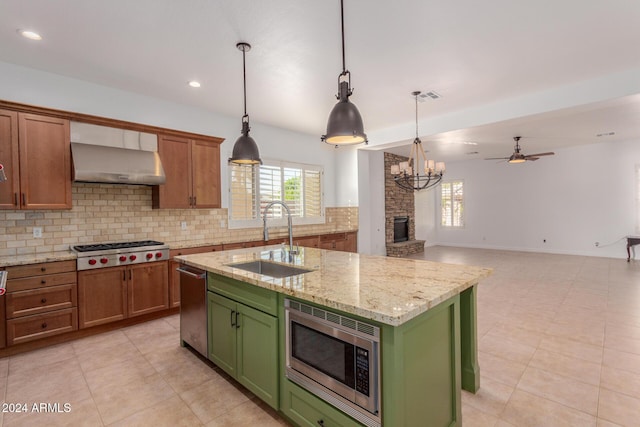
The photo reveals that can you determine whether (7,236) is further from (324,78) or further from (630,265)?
(630,265)

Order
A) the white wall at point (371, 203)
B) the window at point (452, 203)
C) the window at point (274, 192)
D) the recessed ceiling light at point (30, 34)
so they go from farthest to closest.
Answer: the window at point (452, 203) → the white wall at point (371, 203) → the window at point (274, 192) → the recessed ceiling light at point (30, 34)

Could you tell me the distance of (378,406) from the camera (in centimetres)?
144

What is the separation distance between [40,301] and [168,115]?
2722 millimetres

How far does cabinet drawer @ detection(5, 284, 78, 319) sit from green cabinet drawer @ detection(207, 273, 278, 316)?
181 centimetres

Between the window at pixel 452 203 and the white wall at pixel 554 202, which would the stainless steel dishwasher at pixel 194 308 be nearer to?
the white wall at pixel 554 202

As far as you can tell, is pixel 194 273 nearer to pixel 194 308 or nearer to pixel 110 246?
pixel 194 308

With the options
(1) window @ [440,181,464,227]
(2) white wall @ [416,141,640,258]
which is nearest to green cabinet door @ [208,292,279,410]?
(2) white wall @ [416,141,640,258]

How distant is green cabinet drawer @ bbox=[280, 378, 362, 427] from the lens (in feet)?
5.32

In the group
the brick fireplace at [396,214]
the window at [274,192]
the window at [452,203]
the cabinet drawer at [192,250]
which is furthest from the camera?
the window at [452,203]

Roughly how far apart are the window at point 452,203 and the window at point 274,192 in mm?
5909

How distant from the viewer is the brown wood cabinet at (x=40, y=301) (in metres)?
2.96

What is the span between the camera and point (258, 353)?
6.96 ft

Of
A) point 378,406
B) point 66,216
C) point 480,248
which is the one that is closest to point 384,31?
A: point 378,406

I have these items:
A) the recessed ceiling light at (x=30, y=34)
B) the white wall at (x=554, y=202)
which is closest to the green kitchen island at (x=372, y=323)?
the recessed ceiling light at (x=30, y=34)
